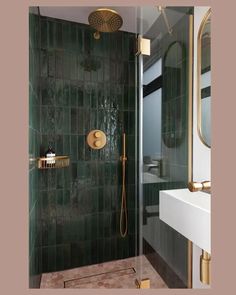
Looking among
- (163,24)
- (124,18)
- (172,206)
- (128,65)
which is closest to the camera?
A: (172,206)

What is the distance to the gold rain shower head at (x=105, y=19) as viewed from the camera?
171cm

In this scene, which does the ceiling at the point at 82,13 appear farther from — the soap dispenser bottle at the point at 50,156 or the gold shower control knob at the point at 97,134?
the soap dispenser bottle at the point at 50,156

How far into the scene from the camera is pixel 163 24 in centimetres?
149

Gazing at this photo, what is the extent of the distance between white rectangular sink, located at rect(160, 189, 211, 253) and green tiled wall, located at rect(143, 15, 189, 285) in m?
0.12

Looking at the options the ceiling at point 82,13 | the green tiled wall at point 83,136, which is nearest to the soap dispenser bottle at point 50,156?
the green tiled wall at point 83,136

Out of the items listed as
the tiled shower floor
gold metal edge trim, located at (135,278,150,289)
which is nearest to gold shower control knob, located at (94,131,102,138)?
the tiled shower floor

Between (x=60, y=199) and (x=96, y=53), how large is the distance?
150cm

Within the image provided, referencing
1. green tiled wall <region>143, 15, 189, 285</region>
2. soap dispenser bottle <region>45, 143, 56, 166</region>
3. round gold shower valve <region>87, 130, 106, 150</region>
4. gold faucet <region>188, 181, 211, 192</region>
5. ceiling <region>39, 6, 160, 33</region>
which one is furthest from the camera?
round gold shower valve <region>87, 130, 106, 150</region>

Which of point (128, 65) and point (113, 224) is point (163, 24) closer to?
point (128, 65)

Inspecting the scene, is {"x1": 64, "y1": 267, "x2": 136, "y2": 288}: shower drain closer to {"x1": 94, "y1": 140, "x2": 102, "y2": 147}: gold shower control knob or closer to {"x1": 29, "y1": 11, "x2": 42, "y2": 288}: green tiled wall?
{"x1": 29, "y1": 11, "x2": 42, "y2": 288}: green tiled wall

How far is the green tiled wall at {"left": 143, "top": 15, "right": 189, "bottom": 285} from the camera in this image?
152 cm

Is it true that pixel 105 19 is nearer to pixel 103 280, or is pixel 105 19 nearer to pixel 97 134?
pixel 97 134

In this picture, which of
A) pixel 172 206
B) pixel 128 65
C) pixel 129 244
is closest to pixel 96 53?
pixel 128 65

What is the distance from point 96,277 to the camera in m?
2.01
